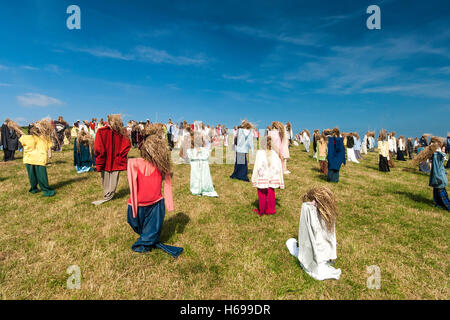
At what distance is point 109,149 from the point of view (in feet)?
20.4

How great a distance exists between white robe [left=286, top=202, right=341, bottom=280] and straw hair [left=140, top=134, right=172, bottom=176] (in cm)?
270

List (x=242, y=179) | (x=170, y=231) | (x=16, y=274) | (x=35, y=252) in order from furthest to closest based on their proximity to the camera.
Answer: (x=242, y=179)
(x=170, y=231)
(x=35, y=252)
(x=16, y=274)

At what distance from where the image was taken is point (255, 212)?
6152mm

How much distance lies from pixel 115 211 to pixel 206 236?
9.93ft

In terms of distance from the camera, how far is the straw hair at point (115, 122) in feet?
19.7

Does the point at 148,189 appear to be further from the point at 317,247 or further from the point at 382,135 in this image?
the point at 382,135

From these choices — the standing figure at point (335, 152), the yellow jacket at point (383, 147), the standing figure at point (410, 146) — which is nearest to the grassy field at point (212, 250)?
the standing figure at point (335, 152)

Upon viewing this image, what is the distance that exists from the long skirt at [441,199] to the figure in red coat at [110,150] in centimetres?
1045

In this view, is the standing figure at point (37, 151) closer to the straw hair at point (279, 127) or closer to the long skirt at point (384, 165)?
the straw hair at point (279, 127)

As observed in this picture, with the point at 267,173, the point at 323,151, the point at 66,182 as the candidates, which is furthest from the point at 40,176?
the point at 323,151

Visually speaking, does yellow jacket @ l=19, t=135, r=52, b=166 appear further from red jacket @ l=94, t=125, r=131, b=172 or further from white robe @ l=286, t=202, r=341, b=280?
white robe @ l=286, t=202, r=341, b=280

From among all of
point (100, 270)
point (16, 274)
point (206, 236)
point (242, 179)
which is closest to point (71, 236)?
point (16, 274)

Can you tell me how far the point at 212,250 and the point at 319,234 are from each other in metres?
2.12
